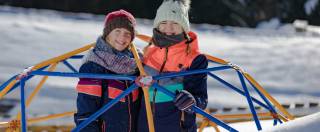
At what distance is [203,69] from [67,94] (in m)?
4.56

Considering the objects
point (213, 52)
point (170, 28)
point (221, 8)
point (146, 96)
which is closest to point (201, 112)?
point (146, 96)

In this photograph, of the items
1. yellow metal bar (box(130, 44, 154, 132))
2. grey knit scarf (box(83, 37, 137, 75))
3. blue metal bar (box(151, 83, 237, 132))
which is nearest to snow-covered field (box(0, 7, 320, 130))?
grey knit scarf (box(83, 37, 137, 75))

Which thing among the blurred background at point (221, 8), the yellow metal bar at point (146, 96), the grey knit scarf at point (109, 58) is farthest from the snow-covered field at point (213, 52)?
the blurred background at point (221, 8)

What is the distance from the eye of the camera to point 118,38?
321cm

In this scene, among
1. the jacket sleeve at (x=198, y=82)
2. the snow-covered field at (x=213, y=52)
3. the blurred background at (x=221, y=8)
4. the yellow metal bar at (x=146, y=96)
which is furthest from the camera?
the blurred background at (x=221, y=8)

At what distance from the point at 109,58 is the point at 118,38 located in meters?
0.13

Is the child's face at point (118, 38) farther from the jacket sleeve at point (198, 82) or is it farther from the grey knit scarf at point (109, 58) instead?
the jacket sleeve at point (198, 82)

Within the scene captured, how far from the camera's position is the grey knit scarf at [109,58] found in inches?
125

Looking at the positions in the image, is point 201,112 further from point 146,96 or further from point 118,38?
point 118,38

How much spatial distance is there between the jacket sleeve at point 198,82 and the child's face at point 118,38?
40 cm

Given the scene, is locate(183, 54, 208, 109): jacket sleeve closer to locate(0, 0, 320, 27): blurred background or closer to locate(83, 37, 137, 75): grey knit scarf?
locate(83, 37, 137, 75): grey knit scarf

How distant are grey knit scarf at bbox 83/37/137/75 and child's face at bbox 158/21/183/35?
0.25m

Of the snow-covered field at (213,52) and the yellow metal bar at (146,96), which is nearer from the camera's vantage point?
the yellow metal bar at (146,96)

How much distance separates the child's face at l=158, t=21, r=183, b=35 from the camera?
10.5ft
